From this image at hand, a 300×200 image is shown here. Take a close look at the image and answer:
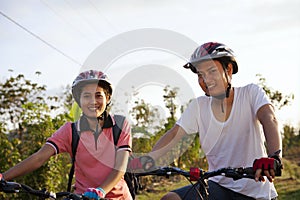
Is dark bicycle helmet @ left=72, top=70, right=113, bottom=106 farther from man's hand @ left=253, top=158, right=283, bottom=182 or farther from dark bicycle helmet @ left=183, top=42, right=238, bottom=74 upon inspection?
man's hand @ left=253, top=158, right=283, bottom=182

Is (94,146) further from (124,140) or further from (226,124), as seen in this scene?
(226,124)

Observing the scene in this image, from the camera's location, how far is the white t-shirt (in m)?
4.12

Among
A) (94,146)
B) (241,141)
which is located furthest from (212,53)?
(94,146)

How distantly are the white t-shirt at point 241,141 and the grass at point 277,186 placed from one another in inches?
262

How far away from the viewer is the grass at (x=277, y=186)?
11.2 metres

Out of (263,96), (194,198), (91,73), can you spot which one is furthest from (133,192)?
(263,96)

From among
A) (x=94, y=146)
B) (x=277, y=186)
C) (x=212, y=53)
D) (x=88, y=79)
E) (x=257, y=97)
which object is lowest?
(x=277, y=186)

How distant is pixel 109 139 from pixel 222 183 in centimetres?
112

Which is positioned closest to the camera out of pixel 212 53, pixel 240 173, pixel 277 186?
pixel 240 173

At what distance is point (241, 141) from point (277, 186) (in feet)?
30.1

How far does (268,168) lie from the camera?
3158mm

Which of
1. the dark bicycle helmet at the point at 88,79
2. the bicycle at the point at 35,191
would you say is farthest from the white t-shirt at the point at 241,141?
the bicycle at the point at 35,191

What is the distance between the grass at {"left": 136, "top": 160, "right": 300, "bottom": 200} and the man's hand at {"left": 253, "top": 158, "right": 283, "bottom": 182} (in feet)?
25.0

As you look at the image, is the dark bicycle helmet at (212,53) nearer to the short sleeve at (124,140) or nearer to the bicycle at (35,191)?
the short sleeve at (124,140)
